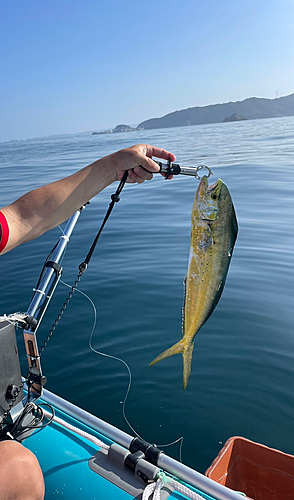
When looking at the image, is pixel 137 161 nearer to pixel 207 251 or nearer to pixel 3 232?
pixel 207 251

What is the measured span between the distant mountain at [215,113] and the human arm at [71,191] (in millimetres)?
117976

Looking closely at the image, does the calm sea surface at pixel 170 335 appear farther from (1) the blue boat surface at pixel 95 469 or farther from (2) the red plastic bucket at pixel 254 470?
(1) the blue boat surface at pixel 95 469

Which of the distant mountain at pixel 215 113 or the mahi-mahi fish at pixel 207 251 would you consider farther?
the distant mountain at pixel 215 113

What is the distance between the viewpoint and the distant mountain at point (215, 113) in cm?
12374

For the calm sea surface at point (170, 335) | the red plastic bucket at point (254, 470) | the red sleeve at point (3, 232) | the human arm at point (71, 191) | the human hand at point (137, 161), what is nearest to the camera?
the red sleeve at point (3, 232)

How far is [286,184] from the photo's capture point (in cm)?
1327

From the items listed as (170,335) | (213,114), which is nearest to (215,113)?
(213,114)

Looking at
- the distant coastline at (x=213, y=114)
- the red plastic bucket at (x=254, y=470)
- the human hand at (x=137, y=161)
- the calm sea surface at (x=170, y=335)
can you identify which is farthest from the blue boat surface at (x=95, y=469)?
the distant coastline at (x=213, y=114)

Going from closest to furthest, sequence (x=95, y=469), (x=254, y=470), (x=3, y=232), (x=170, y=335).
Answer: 1. (x=3, y=232)
2. (x=95, y=469)
3. (x=254, y=470)
4. (x=170, y=335)

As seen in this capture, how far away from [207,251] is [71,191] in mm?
952

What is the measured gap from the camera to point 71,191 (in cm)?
247

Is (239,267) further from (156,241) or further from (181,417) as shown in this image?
(181,417)

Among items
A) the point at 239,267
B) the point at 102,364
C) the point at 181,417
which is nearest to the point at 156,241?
the point at 239,267

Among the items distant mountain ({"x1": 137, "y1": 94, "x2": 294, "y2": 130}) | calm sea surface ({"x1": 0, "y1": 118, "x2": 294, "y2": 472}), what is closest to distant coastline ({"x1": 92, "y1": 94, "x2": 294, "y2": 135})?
distant mountain ({"x1": 137, "y1": 94, "x2": 294, "y2": 130})
